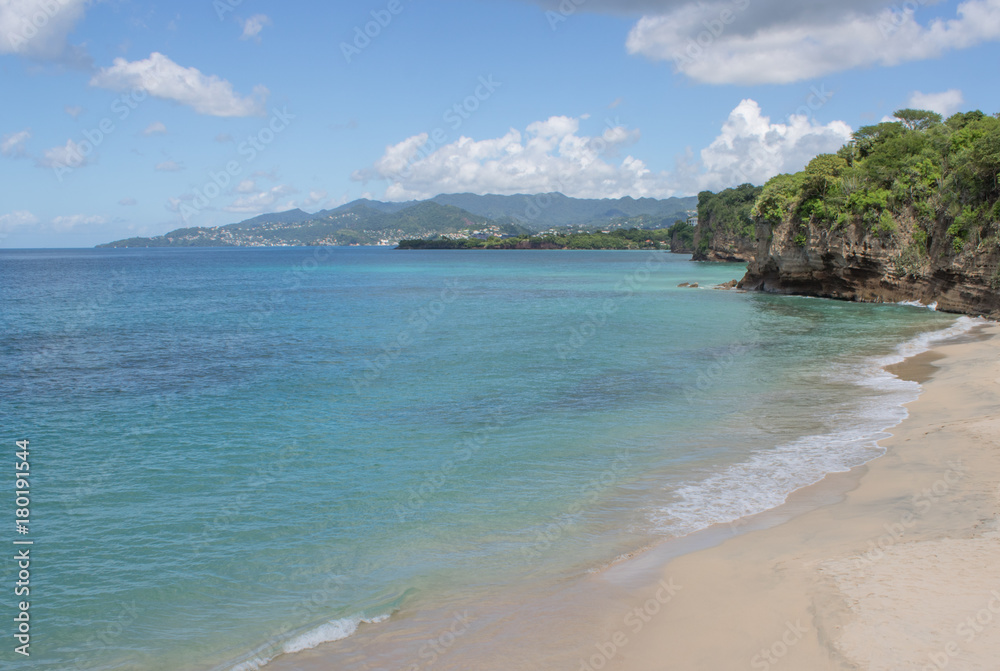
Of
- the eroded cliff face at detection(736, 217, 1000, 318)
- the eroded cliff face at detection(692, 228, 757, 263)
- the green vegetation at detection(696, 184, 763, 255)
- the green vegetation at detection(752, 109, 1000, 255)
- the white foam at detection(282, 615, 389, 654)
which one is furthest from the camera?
the eroded cliff face at detection(692, 228, 757, 263)

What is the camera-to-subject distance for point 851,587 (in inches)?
300

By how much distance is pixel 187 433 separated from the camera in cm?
1548

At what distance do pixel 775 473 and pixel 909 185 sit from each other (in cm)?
3715

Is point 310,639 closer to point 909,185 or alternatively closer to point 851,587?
point 851,587

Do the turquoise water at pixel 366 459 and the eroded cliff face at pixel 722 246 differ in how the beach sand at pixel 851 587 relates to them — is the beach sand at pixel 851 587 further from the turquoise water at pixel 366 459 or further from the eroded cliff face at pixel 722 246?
the eroded cliff face at pixel 722 246

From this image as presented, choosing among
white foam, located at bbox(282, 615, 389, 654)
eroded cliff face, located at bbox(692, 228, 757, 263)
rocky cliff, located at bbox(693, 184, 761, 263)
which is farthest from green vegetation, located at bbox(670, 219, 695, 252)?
white foam, located at bbox(282, 615, 389, 654)

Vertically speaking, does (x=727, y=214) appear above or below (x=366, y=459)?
above

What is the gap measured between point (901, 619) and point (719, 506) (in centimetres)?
431

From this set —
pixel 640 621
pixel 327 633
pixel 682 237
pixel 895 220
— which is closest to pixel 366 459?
pixel 327 633

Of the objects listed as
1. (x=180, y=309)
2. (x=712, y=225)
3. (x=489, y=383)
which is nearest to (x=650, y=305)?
(x=489, y=383)

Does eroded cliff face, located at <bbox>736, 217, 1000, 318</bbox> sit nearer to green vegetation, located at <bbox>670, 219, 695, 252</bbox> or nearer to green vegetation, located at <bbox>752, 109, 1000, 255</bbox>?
green vegetation, located at <bbox>752, 109, 1000, 255</bbox>

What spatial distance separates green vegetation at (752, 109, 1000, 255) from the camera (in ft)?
110

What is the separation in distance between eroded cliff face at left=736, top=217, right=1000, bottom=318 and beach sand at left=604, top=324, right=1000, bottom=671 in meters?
28.1

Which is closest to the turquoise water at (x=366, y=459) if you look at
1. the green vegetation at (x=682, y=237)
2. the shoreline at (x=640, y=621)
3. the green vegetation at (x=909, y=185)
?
the shoreline at (x=640, y=621)
